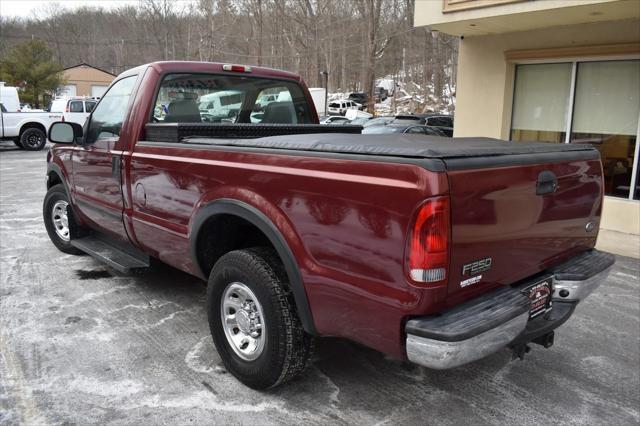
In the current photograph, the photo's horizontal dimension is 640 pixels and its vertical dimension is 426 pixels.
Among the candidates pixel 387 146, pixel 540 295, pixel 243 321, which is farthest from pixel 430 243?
pixel 243 321

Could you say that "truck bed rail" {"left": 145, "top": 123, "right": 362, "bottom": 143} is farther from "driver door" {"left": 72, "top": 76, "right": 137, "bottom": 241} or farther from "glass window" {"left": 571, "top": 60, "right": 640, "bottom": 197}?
"glass window" {"left": 571, "top": 60, "right": 640, "bottom": 197}

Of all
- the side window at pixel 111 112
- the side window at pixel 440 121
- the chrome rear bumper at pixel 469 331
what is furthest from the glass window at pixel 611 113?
the side window at pixel 440 121

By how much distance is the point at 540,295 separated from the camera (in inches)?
110

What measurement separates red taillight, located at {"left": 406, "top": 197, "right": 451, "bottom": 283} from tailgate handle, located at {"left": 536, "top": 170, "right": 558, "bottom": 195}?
749 mm

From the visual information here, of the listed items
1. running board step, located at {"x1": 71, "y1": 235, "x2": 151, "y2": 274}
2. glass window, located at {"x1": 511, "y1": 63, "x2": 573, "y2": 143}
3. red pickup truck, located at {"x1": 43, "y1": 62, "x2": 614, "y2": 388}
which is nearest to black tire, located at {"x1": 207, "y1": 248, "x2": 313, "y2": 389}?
red pickup truck, located at {"x1": 43, "y1": 62, "x2": 614, "y2": 388}

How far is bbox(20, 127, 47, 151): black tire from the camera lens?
758 inches

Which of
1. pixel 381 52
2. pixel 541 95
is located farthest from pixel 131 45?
pixel 541 95

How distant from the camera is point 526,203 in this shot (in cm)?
254

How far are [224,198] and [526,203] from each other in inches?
65.3

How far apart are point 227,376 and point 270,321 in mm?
729

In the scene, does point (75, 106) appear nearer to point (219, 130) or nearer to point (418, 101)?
point (219, 130)

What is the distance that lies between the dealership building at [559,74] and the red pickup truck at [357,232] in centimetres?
499

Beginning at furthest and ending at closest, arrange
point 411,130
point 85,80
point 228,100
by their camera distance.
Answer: point 85,80 → point 411,130 → point 228,100

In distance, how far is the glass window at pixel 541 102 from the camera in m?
8.46
